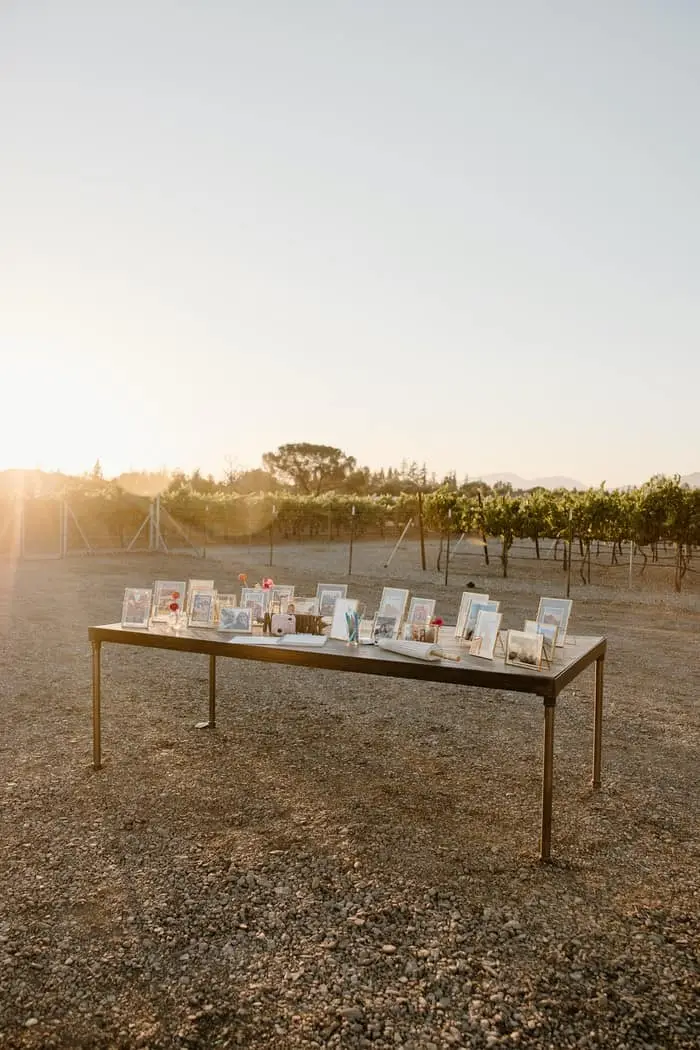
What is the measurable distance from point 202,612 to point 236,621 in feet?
0.84

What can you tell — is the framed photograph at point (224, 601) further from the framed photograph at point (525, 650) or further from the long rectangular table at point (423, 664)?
the framed photograph at point (525, 650)

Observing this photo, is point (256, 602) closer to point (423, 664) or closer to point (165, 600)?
point (165, 600)

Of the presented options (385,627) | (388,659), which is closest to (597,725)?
(385,627)

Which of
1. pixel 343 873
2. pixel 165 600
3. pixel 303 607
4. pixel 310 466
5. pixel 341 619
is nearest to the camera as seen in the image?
pixel 343 873

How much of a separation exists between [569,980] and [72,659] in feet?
22.3

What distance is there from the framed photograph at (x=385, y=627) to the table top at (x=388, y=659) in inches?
6.3

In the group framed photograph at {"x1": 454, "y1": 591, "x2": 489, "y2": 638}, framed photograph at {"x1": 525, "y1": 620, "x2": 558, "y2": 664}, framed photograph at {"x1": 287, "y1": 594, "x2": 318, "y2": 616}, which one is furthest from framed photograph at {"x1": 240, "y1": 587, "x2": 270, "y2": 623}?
framed photograph at {"x1": 525, "y1": 620, "x2": 558, "y2": 664}

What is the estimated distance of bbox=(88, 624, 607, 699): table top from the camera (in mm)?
3627

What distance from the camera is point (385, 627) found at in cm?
448

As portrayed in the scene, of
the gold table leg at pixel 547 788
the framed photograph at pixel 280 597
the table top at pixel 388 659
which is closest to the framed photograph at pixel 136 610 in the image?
the table top at pixel 388 659

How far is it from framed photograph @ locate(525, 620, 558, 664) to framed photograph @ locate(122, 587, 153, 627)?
2.37 meters

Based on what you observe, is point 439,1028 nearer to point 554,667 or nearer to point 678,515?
point 554,667

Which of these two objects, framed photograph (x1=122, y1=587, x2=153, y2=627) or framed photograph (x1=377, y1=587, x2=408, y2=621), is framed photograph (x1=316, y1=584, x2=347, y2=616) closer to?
framed photograph (x1=377, y1=587, x2=408, y2=621)

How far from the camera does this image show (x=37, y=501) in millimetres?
31969
